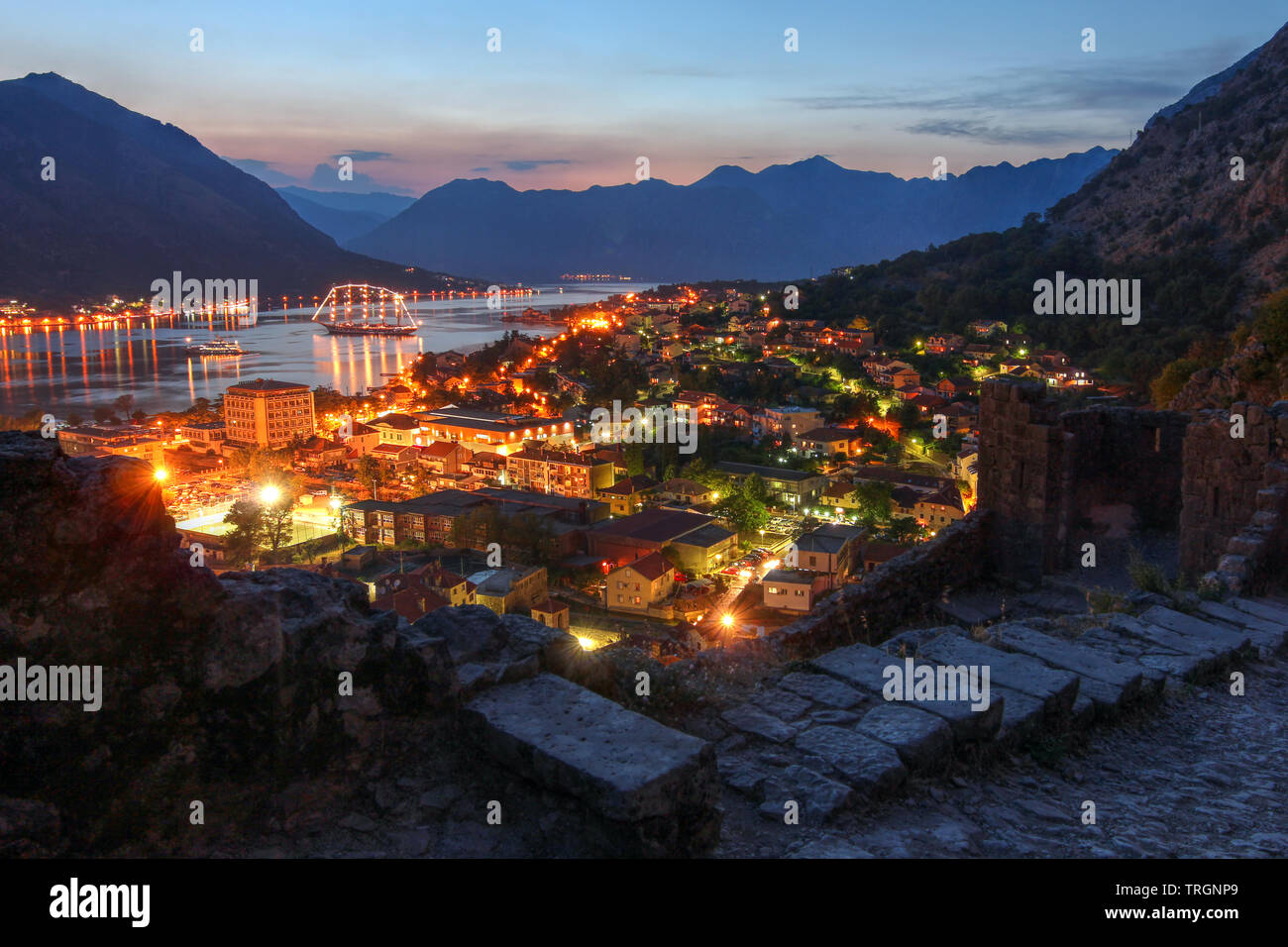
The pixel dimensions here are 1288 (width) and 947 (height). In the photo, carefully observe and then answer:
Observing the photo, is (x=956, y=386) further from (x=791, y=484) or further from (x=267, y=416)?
(x=267, y=416)

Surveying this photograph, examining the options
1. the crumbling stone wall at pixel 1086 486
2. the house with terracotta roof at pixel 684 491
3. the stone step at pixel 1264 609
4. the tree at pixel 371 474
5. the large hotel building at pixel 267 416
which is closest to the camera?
the stone step at pixel 1264 609

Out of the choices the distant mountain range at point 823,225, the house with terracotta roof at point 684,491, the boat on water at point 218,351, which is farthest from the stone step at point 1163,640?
the distant mountain range at point 823,225

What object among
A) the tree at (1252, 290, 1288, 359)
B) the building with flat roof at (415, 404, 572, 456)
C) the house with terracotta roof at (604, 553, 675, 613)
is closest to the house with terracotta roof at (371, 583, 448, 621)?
the house with terracotta roof at (604, 553, 675, 613)

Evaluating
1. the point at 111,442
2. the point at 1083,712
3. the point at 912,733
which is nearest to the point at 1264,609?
the point at 1083,712

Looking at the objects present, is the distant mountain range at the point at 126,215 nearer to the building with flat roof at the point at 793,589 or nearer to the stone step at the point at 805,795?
the building with flat roof at the point at 793,589

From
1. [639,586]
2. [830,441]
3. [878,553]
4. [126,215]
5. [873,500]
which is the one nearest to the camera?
[878,553]
